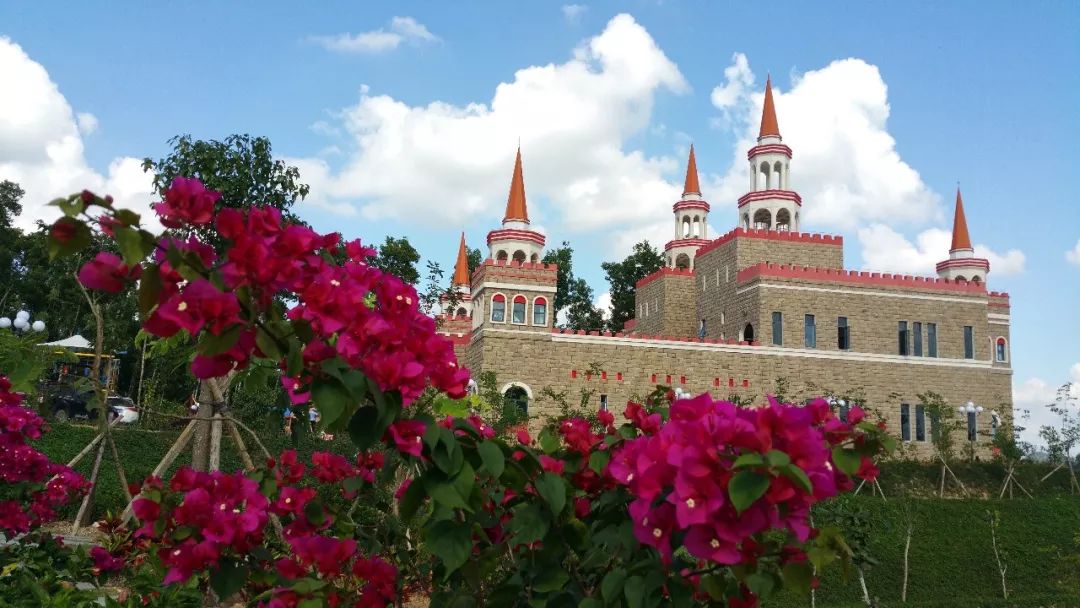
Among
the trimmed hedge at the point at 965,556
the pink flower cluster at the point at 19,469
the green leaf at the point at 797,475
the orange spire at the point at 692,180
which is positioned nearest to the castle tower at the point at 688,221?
the orange spire at the point at 692,180

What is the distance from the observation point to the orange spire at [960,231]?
31203mm

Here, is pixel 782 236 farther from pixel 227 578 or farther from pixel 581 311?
pixel 227 578

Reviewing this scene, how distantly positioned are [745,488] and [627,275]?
1568 inches

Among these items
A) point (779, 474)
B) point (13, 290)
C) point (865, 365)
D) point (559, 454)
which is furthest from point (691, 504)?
point (13, 290)

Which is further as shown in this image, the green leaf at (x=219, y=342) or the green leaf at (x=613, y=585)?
the green leaf at (x=613, y=585)

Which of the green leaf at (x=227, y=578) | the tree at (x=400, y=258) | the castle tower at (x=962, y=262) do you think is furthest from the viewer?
the castle tower at (x=962, y=262)

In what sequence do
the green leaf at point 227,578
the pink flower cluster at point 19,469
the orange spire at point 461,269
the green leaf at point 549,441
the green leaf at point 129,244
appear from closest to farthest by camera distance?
the green leaf at point 129,244, the green leaf at point 227,578, the green leaf at point 549,441, the pink flower cluster at point 19,469, the orange spire at point 461,269

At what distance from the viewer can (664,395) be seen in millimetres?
3023

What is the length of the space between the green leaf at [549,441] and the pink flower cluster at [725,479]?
84cm

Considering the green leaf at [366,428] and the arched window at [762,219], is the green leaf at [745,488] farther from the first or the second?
the arched window at [762,219]

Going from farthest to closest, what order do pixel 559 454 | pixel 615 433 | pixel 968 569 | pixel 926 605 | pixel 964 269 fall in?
pixel 964 269
pixel 968 569
pixel 926 605
pixel 559 454
pixel 615 433

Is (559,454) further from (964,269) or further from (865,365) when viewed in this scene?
(964,269)

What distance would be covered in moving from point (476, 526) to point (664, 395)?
1121 millimetres

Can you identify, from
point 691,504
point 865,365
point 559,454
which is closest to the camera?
point 691,504
